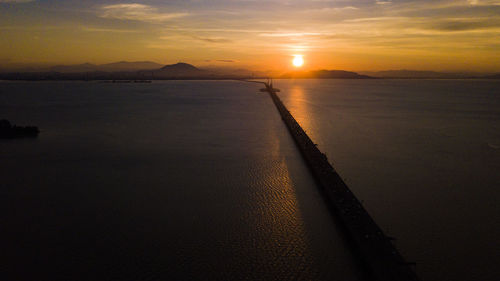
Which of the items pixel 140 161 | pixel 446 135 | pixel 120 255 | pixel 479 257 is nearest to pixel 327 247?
pixel 479 257

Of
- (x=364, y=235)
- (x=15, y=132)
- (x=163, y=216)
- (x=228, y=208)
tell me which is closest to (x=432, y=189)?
(x=364, y=235)

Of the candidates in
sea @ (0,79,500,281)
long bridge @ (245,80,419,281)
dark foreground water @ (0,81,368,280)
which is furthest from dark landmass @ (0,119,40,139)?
long bridge @ (245,80,419,281)

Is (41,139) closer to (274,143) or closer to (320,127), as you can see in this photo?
(274,143)

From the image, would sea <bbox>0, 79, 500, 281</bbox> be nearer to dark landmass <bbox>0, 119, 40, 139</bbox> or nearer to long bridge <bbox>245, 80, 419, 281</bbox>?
long bridge <bbox>245, 80, 419, 281</bbox>

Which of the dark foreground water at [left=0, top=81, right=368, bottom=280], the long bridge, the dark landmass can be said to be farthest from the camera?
the dark landmass

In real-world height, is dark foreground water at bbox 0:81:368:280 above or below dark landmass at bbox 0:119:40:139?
below

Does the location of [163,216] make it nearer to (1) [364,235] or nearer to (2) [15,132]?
(1) [364,235]
